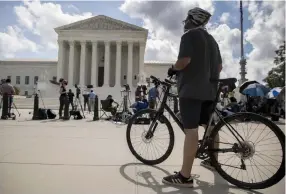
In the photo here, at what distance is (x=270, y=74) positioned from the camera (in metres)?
56.1

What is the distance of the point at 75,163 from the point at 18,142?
2320 millimetres

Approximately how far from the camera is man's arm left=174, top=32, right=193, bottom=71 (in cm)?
307

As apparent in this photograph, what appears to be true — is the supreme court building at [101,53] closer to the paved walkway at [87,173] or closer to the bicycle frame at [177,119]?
the paved walkway at [87,173]

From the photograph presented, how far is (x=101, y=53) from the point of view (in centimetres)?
6575

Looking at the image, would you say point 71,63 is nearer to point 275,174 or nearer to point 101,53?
point 101,53

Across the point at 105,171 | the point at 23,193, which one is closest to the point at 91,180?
the point at 105,171

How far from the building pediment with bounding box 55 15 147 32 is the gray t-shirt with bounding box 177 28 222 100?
58.1 m

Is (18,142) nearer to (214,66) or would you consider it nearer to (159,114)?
(159,114)

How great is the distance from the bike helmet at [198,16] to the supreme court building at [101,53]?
52531 millimetres

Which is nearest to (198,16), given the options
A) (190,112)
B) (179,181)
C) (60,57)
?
(190,112)

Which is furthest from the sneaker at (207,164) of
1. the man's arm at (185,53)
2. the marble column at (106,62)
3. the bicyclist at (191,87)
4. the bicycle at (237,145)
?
the marble column at (106,62)

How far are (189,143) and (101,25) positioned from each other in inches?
2382

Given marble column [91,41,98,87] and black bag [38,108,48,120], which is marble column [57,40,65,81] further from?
black bag [38,108,48,120]

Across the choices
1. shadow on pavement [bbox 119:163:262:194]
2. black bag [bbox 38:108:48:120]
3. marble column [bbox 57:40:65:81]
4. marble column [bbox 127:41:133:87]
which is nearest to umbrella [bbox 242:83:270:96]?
black bag [bbox 38:108:48:120]
